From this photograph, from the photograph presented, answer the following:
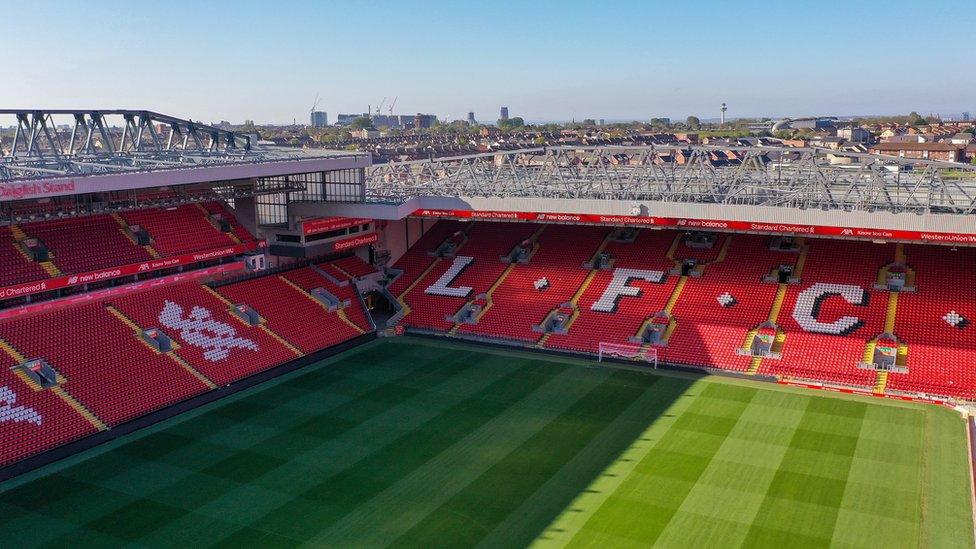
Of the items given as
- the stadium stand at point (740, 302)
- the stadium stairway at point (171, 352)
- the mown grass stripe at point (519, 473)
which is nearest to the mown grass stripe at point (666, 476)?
the mown grass stripe at point (519, 473)

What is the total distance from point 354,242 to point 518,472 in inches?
1010

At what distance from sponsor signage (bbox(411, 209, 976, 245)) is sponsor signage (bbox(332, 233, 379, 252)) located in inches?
164

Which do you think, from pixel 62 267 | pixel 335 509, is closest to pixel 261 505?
pixel 335 509

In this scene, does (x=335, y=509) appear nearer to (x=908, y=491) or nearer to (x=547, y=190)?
(x=908, y=491)

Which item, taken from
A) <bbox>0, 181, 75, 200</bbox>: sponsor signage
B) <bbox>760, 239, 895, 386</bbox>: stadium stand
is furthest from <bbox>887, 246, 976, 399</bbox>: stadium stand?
<bbox>0, 181, 75, 200</bbox>: sponsor signage

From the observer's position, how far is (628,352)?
4028 centimetres

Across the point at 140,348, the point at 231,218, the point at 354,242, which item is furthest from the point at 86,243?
the point at 354,242

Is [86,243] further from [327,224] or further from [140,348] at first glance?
[327,224]

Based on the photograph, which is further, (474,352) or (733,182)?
(474,352)

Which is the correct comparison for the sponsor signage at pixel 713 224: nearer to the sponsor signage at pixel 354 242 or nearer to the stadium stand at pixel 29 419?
the sponsor signage at pixel 354 242

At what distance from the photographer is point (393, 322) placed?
46812 mm

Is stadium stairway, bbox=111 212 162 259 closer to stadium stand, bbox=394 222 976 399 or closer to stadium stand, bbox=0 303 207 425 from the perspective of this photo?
stadium stand, bbox=0 303 207 425

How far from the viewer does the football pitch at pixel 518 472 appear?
2348 cm

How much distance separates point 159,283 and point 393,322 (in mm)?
13387
